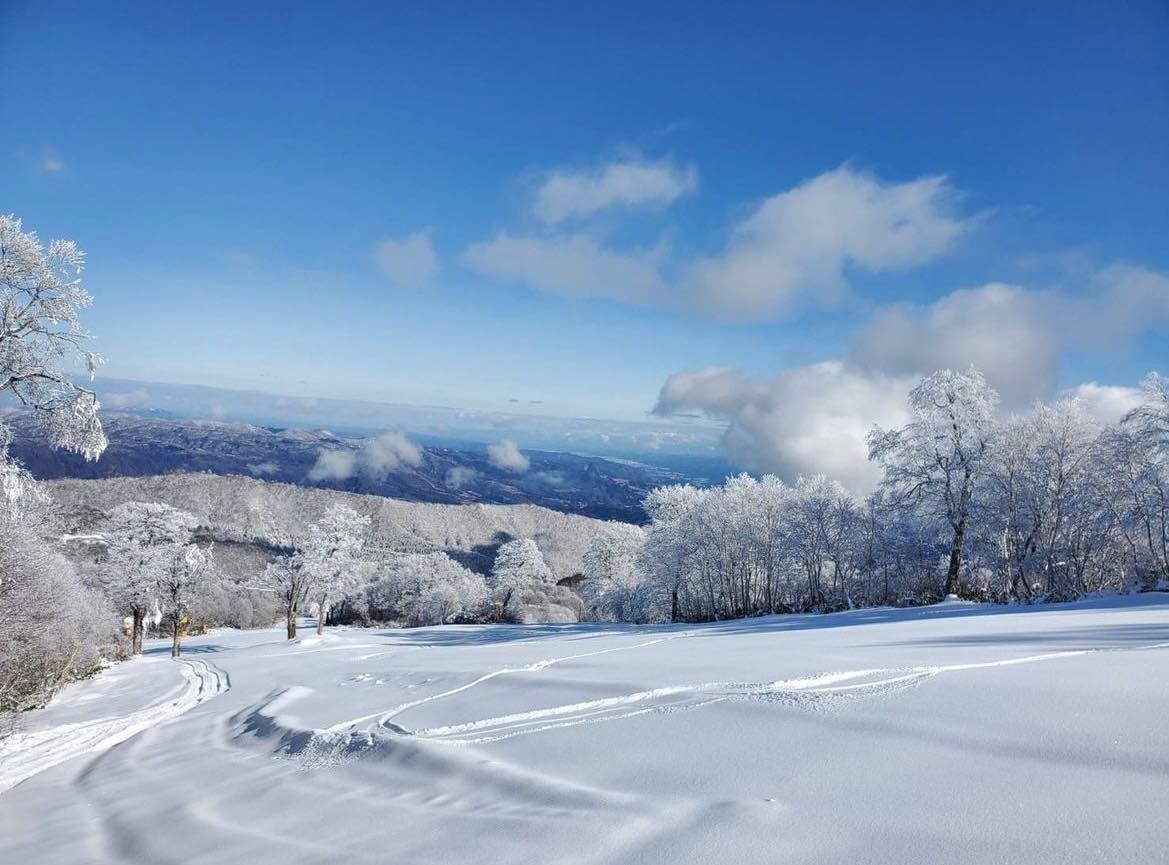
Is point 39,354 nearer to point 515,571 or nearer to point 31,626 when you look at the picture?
point 31,626

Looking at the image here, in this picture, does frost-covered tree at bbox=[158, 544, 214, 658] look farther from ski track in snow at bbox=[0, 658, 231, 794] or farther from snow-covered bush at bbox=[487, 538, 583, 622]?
snow-covered bush at bbox=[487, 538, 583, 622]

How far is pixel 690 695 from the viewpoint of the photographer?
5.08 meters

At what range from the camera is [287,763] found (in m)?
4.88

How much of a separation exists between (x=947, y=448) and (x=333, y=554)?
33539 mm

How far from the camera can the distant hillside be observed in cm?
11612

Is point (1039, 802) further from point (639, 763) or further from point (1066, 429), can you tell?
point (1066, 429)

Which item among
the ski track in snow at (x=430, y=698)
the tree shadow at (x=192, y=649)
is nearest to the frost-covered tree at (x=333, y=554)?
the tree shadow at (x=192, y=649)

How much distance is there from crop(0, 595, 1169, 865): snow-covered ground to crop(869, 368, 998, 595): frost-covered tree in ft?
59.4

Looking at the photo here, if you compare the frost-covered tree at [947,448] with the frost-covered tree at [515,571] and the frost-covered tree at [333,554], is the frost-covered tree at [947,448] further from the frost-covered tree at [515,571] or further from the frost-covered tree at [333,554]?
the frost-covered tree at [515,571]

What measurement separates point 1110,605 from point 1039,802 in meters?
11.3

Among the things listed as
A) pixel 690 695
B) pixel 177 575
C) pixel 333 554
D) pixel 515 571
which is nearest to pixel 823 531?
pixel 333 554

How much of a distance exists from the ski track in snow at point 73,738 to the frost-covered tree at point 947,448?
23.7m

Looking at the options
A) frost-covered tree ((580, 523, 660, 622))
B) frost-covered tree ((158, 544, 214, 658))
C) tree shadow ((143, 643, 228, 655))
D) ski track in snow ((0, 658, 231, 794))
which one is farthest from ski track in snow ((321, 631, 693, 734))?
frost-covered tree ((580, 523, 660, 622))

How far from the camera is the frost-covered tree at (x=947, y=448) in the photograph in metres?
23.0
